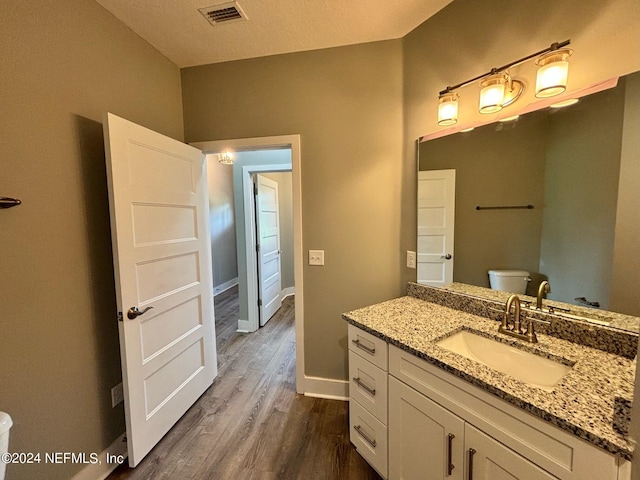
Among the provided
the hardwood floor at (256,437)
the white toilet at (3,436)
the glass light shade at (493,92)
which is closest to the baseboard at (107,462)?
the hardwood floor at (256,437)

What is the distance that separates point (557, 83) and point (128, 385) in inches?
96.1

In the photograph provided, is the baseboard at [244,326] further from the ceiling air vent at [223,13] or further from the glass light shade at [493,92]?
the glass light shade at [493,92]

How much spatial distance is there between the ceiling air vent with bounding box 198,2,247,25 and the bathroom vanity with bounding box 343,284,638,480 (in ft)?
6.02

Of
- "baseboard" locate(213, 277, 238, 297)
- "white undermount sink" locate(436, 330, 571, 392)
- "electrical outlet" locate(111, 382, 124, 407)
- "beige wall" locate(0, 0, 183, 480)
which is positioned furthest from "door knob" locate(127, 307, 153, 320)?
"baseboard" locate(213, 277, 238, 297)

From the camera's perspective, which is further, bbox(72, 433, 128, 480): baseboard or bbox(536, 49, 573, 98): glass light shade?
bbox(72, 433, 128, 480): baseboard

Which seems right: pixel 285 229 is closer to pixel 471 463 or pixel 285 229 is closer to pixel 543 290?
pixel 543 290

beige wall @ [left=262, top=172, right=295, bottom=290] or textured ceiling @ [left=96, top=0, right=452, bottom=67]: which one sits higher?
textured ceiling @ [left=96, top=0, right=452, bottom=67]

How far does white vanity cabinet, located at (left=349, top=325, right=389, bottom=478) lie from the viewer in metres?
1.35

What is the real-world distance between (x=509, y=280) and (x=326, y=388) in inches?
59.7

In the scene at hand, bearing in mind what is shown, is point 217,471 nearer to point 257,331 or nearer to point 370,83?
point 257,331

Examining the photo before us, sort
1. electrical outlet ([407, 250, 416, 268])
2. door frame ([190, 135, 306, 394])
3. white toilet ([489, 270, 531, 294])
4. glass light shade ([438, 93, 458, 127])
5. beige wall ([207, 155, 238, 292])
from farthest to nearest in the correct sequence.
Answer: beige wall ([207, 155, 238, 292]), door frame ([190, 135, 306, 394]), electrical outlet ([407, 250, 416, 268]), glass light shade ([438, 93, 458, 127]), white toilet ([489, 270, 531, 294])

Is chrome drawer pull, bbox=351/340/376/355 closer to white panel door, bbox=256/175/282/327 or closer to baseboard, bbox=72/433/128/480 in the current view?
baseboard, bbox=72/433/128/480

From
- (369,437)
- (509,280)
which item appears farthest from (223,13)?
(369,437)

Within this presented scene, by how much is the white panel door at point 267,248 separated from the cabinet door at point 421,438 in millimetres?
2365
